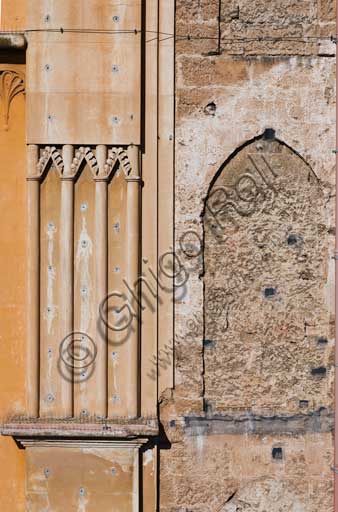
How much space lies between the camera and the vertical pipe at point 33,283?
18.5 ft

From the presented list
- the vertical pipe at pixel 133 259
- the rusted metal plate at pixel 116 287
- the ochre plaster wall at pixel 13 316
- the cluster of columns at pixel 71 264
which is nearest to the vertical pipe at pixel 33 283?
the cluster of columns at pixel 71 264

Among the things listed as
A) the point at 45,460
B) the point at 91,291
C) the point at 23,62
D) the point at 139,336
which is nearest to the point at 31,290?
the point at 91,291

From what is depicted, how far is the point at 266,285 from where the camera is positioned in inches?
227

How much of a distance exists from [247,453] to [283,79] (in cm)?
266

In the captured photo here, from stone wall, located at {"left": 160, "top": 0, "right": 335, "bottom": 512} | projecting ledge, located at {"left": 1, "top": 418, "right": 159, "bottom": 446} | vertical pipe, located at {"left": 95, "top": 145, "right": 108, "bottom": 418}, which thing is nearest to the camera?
projecting ledge, located at {"left": 1, "top": 418, "right": 159, "bottom": 446}

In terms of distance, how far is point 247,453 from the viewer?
5.73 meters

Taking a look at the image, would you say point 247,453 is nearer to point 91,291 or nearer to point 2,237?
point 91,291

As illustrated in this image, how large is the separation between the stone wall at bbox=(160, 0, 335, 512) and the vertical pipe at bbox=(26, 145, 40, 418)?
0.93 metres

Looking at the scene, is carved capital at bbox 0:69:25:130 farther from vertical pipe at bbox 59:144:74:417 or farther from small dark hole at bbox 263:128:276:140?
small dark hole at bbox 263:128:276:140

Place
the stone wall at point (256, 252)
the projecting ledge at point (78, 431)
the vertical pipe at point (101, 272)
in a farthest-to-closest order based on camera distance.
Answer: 1. the stone wall at point (256, 252)
2. the vertical pipe at point (101, 272)
3. the projecting ledge at point (78, 431)

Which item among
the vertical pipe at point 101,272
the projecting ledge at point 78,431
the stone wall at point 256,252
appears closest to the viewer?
the projecting ledge at point 78,431

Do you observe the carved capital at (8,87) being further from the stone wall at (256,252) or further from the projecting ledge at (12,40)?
the stone wall at (256,252)

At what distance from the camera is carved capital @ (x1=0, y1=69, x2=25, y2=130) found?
580cm

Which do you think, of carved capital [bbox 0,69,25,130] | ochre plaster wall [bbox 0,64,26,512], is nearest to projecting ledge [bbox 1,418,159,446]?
ochre plaster wall [bbox 0,64,26,512]
